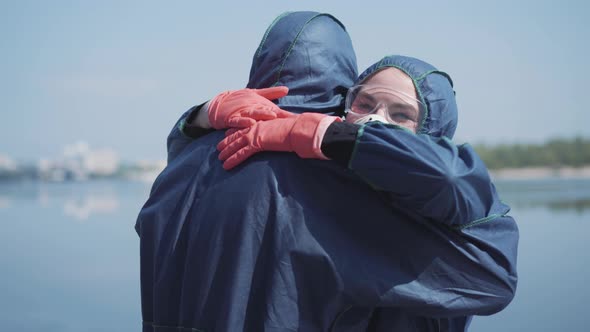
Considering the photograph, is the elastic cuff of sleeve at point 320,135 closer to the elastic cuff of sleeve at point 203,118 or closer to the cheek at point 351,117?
the cheek at point 351,117

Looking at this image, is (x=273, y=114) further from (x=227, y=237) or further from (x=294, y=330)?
(x=294, y=330)

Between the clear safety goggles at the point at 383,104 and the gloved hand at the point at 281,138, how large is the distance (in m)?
0.18

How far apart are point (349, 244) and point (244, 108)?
Result: 0.35 m

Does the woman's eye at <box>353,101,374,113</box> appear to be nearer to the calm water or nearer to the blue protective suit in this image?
the blue protective suit

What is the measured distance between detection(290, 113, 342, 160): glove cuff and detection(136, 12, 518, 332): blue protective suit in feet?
0.16

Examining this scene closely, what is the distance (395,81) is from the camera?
1459 mm

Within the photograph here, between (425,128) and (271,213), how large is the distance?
42cm

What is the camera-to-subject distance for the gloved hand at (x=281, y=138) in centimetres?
122

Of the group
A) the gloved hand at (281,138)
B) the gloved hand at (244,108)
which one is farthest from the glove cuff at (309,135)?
the gloved hand at (244,108)

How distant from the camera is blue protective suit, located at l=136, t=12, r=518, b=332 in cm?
120

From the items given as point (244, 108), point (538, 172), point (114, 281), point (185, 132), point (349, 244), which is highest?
point (244, 108)

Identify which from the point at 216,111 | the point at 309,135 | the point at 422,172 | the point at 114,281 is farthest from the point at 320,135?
the point at 114,281

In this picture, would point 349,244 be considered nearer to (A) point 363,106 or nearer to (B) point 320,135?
(B) point 320,135

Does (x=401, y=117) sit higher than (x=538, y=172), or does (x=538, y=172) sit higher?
(x=401, y=117)
